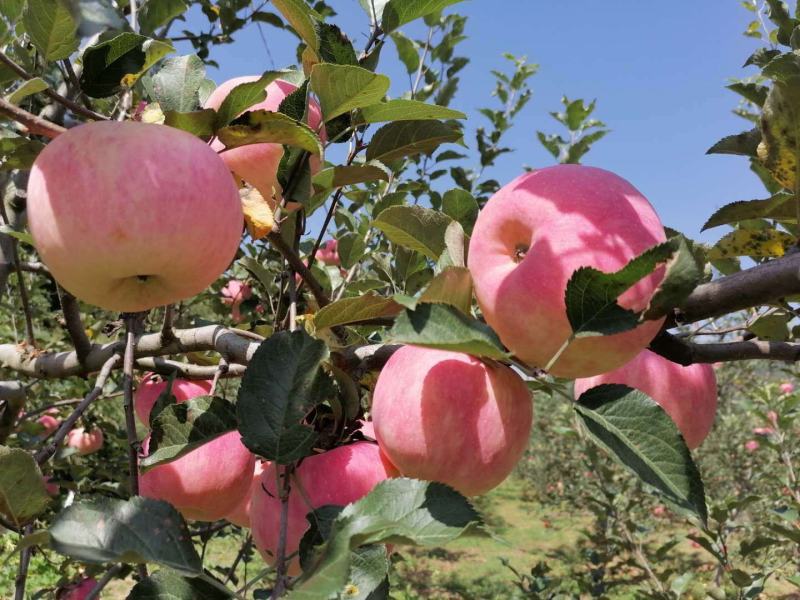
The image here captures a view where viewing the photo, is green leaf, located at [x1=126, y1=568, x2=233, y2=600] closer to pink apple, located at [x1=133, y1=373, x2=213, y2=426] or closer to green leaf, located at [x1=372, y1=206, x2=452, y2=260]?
green leaf, located at [x1=372, y1=206, x2=452, y2=260]

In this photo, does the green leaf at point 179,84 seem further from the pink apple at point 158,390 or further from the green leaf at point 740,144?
the green leaf at point 740,144

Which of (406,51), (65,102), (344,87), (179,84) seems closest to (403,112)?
(344,87)

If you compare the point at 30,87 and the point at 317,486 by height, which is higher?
the point at 30,87

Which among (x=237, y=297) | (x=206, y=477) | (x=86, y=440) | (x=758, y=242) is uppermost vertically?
(x=758, y=242)

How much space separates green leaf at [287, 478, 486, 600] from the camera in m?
0.50

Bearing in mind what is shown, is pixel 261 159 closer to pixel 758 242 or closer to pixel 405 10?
pixel 405 10

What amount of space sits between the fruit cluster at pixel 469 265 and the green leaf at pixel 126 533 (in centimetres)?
18

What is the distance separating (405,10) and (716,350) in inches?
25.4

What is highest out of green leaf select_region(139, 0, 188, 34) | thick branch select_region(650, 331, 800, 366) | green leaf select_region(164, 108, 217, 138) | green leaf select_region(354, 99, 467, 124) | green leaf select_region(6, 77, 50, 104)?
green leaf select_region(139, 0, 188, 34)

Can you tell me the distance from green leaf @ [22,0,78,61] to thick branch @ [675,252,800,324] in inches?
32.0

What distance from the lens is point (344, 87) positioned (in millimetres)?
839

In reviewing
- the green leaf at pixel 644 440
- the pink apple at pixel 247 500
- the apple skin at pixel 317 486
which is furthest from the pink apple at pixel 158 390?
the green leaf at pixel 644 440

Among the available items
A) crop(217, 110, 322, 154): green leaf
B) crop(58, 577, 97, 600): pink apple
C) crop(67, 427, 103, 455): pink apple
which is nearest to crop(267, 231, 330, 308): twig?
crop(217, 110, 322, 154): green leaf

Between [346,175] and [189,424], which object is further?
[346,175]
